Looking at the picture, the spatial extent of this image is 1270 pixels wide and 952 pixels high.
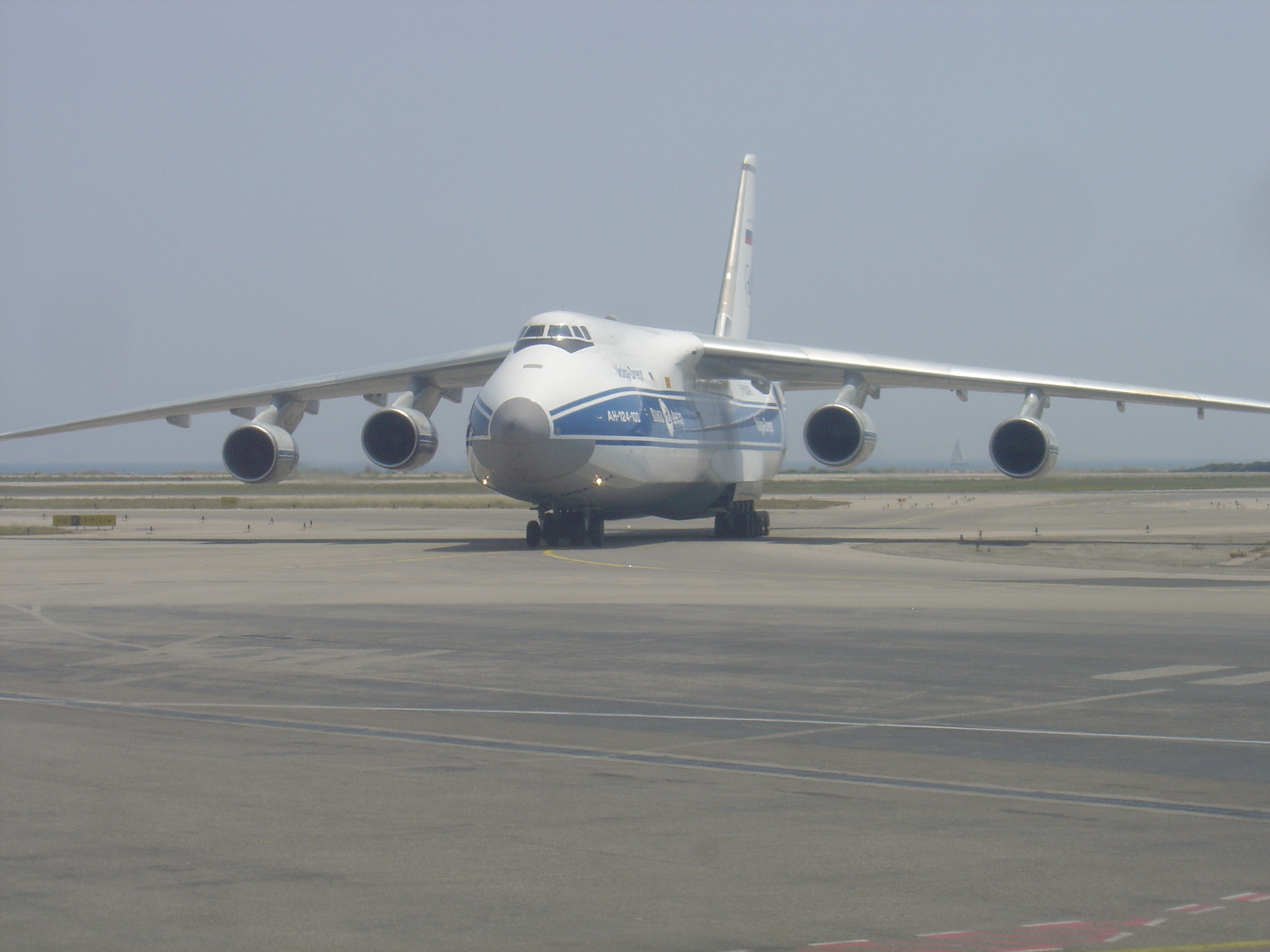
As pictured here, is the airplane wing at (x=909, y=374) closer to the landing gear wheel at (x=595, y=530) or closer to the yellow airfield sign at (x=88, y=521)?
the landing gear wheel at (x=595, y=530)

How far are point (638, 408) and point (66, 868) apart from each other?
25.2m

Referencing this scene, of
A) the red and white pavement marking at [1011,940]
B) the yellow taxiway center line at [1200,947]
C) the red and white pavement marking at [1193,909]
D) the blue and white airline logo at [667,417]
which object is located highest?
the blue and white airline logo at [667,417]

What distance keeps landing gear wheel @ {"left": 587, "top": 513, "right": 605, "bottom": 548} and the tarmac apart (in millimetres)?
11675

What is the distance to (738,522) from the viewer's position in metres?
36.6

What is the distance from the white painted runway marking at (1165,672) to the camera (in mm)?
11977

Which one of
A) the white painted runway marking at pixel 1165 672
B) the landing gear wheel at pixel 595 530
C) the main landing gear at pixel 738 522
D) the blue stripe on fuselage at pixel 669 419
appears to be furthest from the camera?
the main landing gear at pixel 738 522

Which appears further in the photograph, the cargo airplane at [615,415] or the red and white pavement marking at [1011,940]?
the cargo airplane at [615,415]

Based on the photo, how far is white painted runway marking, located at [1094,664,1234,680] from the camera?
11977 mm

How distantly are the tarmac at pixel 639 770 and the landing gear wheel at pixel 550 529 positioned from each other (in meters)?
11.5

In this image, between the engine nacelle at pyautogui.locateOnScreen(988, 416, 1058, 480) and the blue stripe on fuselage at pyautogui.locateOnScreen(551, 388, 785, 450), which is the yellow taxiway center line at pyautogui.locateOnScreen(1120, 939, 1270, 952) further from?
the engine nacelle at pyautogui.locateOnScreen(988, 416, 1058, 480)

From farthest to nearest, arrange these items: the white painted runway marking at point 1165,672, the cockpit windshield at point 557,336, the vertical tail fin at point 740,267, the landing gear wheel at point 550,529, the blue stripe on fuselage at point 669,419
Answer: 1. the vertical tail fin at point 740,267
2. the landing gear wheel at point 550,529
3. the cockpit windshield at point 557,336
4. the blue stripe on fuselage at point 669,419
5. the white painted runway marking at point 1165,672

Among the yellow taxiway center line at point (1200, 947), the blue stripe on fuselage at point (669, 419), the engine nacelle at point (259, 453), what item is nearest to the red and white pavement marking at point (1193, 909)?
the yellow taxiway center line at point (1200, 947)

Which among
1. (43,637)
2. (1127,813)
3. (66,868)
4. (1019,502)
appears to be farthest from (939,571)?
(1019,502)

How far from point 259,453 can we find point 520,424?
8.42 m
